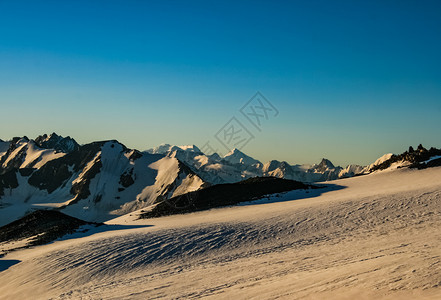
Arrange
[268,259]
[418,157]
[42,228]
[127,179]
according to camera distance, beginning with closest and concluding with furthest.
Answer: [268,259]
[42,228]
[418,157]
[127,179]

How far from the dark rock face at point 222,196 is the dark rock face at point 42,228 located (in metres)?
10.1

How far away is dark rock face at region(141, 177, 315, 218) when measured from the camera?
45.8 m

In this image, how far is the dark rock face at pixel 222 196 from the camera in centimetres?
4582

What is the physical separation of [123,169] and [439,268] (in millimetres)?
184144

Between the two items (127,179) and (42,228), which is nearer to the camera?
(42,228)

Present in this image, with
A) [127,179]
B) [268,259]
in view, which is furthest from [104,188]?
[268,259]

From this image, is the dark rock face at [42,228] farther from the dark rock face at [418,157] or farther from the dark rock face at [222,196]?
the dark rock face at [418,157]

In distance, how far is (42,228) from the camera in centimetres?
3869

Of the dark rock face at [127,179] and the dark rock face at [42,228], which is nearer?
the dark rock face at [42,228]

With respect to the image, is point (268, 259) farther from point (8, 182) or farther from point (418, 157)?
point (8, 182)

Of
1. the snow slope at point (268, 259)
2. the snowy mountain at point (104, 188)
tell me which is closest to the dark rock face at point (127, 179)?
the snowy mountain at point (104, 188)

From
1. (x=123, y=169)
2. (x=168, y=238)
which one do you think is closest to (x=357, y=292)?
(x=168, y=238)

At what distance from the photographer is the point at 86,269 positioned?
→ 899 inches

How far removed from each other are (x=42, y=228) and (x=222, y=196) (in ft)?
78.5
